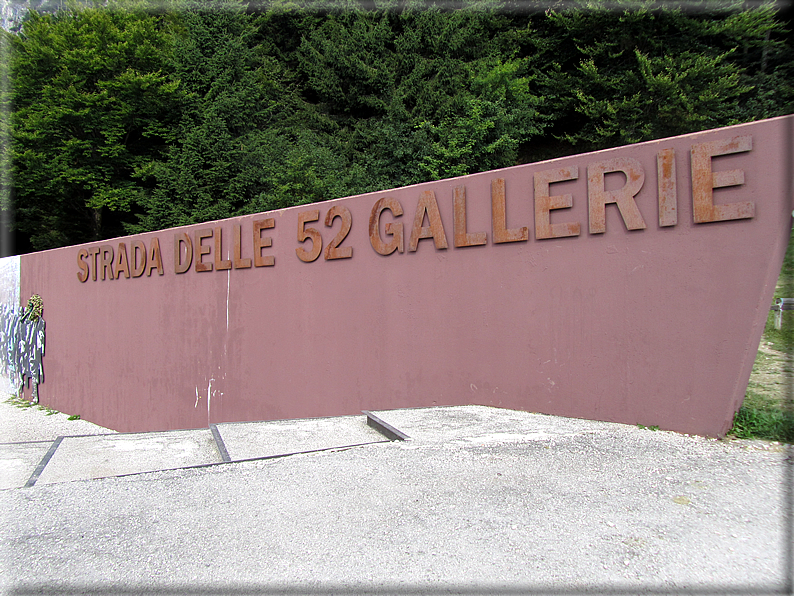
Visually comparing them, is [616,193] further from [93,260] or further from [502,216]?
[93,260]

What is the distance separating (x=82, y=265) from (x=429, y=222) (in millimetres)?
7826

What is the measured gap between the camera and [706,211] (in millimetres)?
3779

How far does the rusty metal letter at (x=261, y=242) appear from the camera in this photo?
702 centimetres

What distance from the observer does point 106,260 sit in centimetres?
984

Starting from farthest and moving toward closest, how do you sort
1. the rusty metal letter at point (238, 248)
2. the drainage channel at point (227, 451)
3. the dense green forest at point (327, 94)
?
the dense green forest at point (327, 94) < the rusty metal letter at point (238, 248) < the drainage channel at point (227, 451)

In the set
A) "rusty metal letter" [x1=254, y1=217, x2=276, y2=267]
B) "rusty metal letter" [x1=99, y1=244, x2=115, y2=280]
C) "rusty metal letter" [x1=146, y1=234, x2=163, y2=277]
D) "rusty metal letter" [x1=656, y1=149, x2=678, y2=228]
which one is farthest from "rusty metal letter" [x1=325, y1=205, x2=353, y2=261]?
"rusty metal letter" [x1=99, y1=244, x2=115, y2=280]

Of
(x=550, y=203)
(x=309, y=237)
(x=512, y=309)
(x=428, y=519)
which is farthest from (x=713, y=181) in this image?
(x=309, y=237)

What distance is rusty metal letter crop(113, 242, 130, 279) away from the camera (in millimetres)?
9422

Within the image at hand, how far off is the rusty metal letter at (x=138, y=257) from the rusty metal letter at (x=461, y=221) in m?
5.98

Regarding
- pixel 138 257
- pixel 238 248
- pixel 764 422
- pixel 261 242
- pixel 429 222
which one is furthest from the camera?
pixel 138 257

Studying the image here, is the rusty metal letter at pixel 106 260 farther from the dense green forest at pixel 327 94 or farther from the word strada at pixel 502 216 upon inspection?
the dense green forest at pixel 327 94

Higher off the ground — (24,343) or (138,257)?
(138,257)

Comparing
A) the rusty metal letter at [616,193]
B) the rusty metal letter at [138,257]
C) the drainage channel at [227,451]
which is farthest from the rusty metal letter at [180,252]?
the rusty metal letter at [616,193]

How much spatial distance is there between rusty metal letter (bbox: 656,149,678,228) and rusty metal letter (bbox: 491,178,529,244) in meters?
1.14
